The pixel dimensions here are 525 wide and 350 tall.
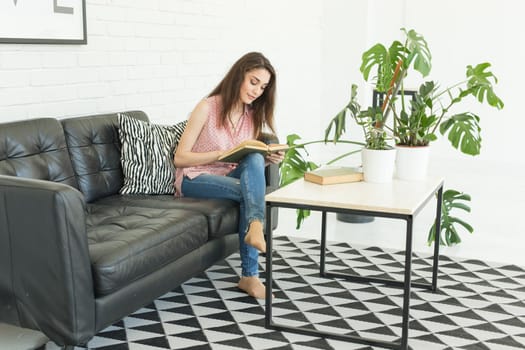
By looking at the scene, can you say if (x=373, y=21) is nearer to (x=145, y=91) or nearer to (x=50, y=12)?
(x=145, y=91)

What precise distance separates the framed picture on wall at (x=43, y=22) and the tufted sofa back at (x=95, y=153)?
41cm

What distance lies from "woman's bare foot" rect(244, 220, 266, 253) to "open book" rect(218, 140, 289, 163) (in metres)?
0.32

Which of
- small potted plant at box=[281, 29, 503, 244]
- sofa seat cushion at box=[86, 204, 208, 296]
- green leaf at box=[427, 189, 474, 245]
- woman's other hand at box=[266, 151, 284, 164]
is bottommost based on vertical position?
green leaf at box=[427, 189, 474, 245]

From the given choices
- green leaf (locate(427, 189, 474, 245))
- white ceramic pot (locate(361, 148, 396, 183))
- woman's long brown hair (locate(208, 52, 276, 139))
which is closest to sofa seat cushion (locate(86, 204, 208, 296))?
woman's long brown hair (locate(208, 52, 276, 139))

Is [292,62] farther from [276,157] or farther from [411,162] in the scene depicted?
[411,162]

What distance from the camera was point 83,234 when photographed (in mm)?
2229

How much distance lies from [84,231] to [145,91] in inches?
73.6

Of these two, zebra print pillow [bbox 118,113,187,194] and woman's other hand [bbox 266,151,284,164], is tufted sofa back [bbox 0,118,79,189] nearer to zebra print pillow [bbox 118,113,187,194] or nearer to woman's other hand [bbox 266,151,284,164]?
zebra print pillow [bbox 118,113,187,194]

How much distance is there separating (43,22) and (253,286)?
157cm

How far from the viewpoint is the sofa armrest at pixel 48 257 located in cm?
219

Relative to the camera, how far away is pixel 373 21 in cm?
700

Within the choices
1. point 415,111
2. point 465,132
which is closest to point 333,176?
point 415,111

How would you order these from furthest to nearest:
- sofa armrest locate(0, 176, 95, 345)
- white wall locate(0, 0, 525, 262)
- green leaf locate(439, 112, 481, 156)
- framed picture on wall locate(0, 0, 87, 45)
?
white wall locate(0, 0, 525, 262)
green leaf locate(439, 112, 481, 156)
framed picture on wall locate(0, 0, 87, 45)
sofa armrest locate(0, 176, 95, 345)

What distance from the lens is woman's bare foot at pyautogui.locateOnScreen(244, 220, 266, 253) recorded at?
2.87 m
